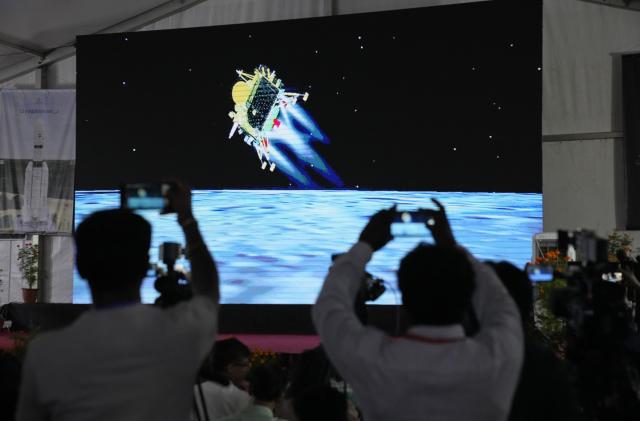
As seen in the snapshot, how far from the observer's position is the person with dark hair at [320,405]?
2096 millimetres

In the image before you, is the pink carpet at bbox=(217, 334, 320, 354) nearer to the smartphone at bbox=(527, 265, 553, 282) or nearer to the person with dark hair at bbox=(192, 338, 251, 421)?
the person with dark hair at bbox=(192, 338, 251, 421)

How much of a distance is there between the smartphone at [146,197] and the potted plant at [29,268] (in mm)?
8669

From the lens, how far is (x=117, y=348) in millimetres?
1426

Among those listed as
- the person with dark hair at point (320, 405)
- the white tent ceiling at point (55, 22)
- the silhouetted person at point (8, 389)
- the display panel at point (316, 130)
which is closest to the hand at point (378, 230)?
the person with dark hair at point (320, 405)

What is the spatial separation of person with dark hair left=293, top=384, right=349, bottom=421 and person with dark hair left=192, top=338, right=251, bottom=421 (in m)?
0.84

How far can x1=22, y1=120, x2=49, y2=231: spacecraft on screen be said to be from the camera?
9.89 m

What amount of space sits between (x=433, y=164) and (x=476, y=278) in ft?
20.7

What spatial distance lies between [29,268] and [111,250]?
9.06 m

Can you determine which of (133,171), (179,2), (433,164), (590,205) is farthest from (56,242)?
(590,205)

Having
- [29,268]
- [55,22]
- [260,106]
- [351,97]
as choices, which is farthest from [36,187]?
[351,97]

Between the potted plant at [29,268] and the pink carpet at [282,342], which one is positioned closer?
the pink carpet at [282,342]

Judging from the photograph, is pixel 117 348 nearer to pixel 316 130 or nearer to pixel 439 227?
pixel 439 227

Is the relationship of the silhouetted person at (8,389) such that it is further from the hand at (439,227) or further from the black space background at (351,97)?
the black space background at (351,97)

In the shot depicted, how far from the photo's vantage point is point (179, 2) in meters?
9.62
